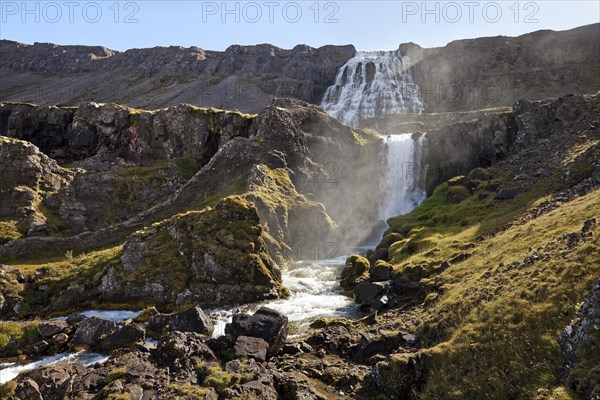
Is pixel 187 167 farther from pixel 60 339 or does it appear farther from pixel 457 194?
pixel 60 339

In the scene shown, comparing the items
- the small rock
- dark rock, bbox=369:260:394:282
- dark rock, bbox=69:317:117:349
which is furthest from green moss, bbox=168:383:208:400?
dark rock, bbox=369:260:394:282

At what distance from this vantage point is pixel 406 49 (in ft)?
599

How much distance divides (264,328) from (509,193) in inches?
1523

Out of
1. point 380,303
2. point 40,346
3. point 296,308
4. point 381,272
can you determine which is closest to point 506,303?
point 380,303

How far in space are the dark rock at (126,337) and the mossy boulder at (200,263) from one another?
8719 millimetres

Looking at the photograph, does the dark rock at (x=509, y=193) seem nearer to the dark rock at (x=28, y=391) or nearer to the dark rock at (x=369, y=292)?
the dark rock at (x=369, y=292)

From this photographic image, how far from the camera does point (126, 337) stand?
94.2 ft

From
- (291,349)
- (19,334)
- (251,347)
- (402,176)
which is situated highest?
(402,176)

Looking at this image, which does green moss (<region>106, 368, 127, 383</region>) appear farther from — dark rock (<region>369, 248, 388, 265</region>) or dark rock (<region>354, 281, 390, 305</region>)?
dark rock (<region>369, 248, 388, 265</region>)

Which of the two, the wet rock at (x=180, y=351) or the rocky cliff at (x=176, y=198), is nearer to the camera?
the wet rock at (x=180, y=351)

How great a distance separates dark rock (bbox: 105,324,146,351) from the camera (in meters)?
28.4

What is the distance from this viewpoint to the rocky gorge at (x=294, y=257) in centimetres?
2023

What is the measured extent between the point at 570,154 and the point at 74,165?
7836cm

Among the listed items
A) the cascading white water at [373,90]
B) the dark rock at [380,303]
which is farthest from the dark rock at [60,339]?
the cascading white water at [373,90]
